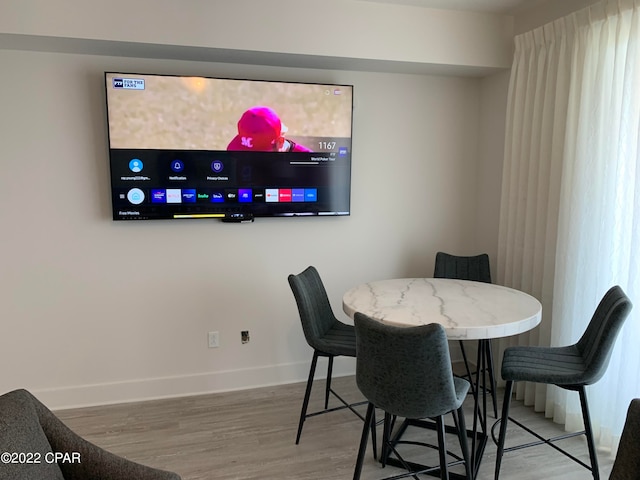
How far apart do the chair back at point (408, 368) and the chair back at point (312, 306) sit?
0.66 m

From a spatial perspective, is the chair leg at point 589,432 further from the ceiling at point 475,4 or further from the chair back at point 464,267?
the ceiling at point 475,4

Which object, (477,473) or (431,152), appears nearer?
(477,473)

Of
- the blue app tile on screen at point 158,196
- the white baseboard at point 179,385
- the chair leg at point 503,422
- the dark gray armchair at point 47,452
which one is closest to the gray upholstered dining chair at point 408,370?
the chair leg at point 503,422

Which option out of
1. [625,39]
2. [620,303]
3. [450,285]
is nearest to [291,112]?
[450,285]

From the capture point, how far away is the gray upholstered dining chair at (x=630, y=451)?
139 cm

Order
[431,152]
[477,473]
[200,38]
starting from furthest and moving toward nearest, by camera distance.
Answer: [431,152] < [200,38] < [477,473]

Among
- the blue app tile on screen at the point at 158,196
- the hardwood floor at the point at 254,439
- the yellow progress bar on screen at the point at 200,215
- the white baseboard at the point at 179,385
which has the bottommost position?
the hardwood floor at the point at 254,439

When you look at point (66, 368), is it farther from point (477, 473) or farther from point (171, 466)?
point (477, 473)

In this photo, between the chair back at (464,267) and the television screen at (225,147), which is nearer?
the television screen at (225,147)

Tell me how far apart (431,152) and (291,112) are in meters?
1.18

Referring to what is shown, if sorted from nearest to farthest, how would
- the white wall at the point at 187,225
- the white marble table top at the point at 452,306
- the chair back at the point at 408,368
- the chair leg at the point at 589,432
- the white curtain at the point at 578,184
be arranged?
1. the chair back at the point at 408,368
2. the white marble table top at the point at 452,306
3. the chair leg at the point at 589,432
4. the white curtain at the point at 578,184
5. the white wall at the point at 187,225

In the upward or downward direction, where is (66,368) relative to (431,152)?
downward

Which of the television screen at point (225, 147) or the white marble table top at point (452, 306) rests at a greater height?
the television screen at point (225, 147)

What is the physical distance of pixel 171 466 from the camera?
2.47 meters
